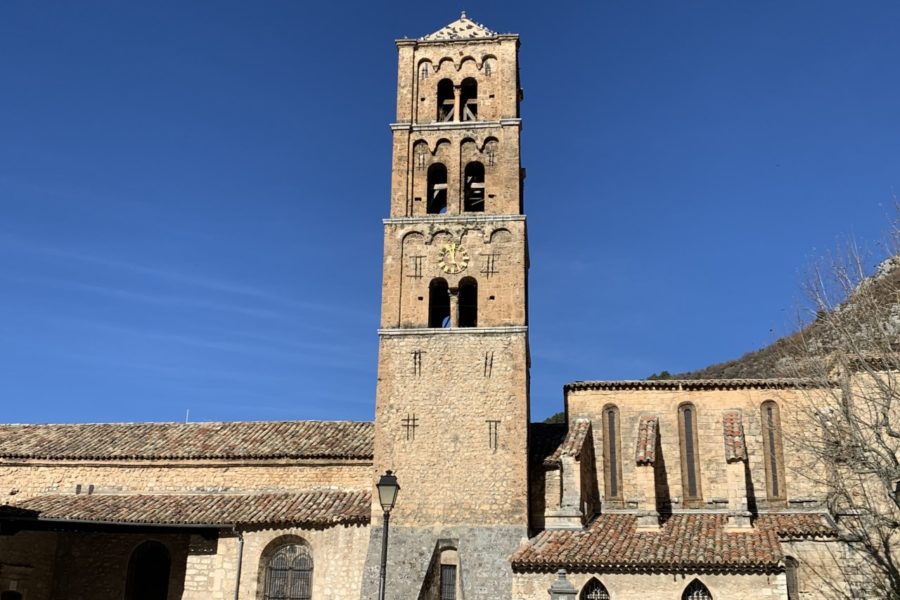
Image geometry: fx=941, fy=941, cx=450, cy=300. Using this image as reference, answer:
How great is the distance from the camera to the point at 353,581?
25.7 m

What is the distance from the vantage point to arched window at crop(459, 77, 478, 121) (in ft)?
100

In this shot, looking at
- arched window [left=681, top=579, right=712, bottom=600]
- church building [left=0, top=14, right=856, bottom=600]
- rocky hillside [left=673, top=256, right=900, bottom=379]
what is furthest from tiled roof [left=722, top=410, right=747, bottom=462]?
arched window [left=681, top=579, right=712, bottom=600]

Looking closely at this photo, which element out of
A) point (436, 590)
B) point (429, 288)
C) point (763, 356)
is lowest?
point (436, 590)

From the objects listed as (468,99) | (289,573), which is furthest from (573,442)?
(468,99)

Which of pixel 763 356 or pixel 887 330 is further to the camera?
pixel 763 356

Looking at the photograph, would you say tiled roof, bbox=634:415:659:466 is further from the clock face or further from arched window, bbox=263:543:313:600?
arched window, bbox=263:543:313:600

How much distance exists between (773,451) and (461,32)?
16.8m

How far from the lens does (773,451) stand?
28.2m

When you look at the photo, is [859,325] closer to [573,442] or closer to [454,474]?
[573,442]

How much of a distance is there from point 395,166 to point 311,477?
9.98 metres

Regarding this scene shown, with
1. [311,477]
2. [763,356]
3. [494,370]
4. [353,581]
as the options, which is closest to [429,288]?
[494,370]

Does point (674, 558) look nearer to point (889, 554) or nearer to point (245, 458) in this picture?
point (889, 554)

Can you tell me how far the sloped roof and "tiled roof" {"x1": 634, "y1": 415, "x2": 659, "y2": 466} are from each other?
529 inches

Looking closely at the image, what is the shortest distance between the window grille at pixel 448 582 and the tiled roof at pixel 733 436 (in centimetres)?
835
